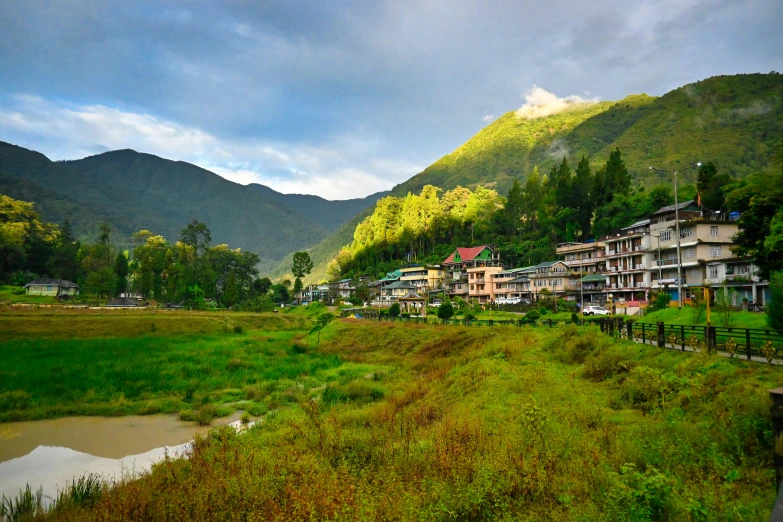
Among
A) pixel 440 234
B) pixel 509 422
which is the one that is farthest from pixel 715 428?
pixel 440 234

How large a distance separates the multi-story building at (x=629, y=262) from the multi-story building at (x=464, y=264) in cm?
2371

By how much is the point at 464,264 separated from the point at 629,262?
3277cm

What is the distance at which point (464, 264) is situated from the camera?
83125mm

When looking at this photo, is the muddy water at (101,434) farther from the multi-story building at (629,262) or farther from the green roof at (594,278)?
the green roof at (594,278)

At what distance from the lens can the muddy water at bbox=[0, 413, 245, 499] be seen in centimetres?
1232

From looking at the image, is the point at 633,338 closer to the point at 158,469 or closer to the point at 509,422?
the point at 509,422

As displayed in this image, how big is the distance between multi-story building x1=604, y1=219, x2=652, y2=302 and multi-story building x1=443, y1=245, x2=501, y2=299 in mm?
23707

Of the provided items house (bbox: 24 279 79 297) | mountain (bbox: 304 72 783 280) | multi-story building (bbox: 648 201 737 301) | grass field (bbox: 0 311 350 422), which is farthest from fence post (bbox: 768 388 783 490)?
→ mountain (bbox: 304 72 783 280)

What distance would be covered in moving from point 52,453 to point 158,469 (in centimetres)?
664

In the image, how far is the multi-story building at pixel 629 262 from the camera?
51.9m

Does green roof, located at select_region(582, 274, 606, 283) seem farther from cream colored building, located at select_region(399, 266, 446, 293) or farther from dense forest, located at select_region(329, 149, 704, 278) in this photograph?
cream colored building, located at select_region(399, 266, 446, 293)

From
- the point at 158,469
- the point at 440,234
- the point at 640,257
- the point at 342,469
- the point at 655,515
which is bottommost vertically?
the point at 158,469

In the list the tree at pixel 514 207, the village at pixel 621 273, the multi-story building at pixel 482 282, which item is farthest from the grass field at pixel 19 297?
the tree at pixel 514 207

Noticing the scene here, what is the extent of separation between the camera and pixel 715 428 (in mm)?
8336
